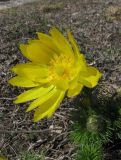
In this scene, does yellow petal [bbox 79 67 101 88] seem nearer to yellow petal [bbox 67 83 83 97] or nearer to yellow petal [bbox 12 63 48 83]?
yellow petal [bbox 67 83 83 97]

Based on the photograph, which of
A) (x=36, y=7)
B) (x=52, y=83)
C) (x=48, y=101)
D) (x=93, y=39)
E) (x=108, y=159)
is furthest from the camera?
(x=36, y=7)

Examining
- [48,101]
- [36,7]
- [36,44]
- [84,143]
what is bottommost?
[36,7]

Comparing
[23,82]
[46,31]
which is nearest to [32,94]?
[23,82]

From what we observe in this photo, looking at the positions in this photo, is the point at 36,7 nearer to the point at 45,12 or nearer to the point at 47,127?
the point at 45,12

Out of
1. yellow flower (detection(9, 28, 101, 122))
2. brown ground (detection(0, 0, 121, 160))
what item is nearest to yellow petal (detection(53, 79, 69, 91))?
yellow flower (detection(9, 28, 101, 122))

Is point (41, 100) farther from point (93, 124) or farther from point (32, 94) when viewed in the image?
point (93, 124)

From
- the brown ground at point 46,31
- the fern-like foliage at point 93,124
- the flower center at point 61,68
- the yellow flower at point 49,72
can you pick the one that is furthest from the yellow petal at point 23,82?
the brown ground at point 46,31

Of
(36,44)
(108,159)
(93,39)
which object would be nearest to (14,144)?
(108,159)
